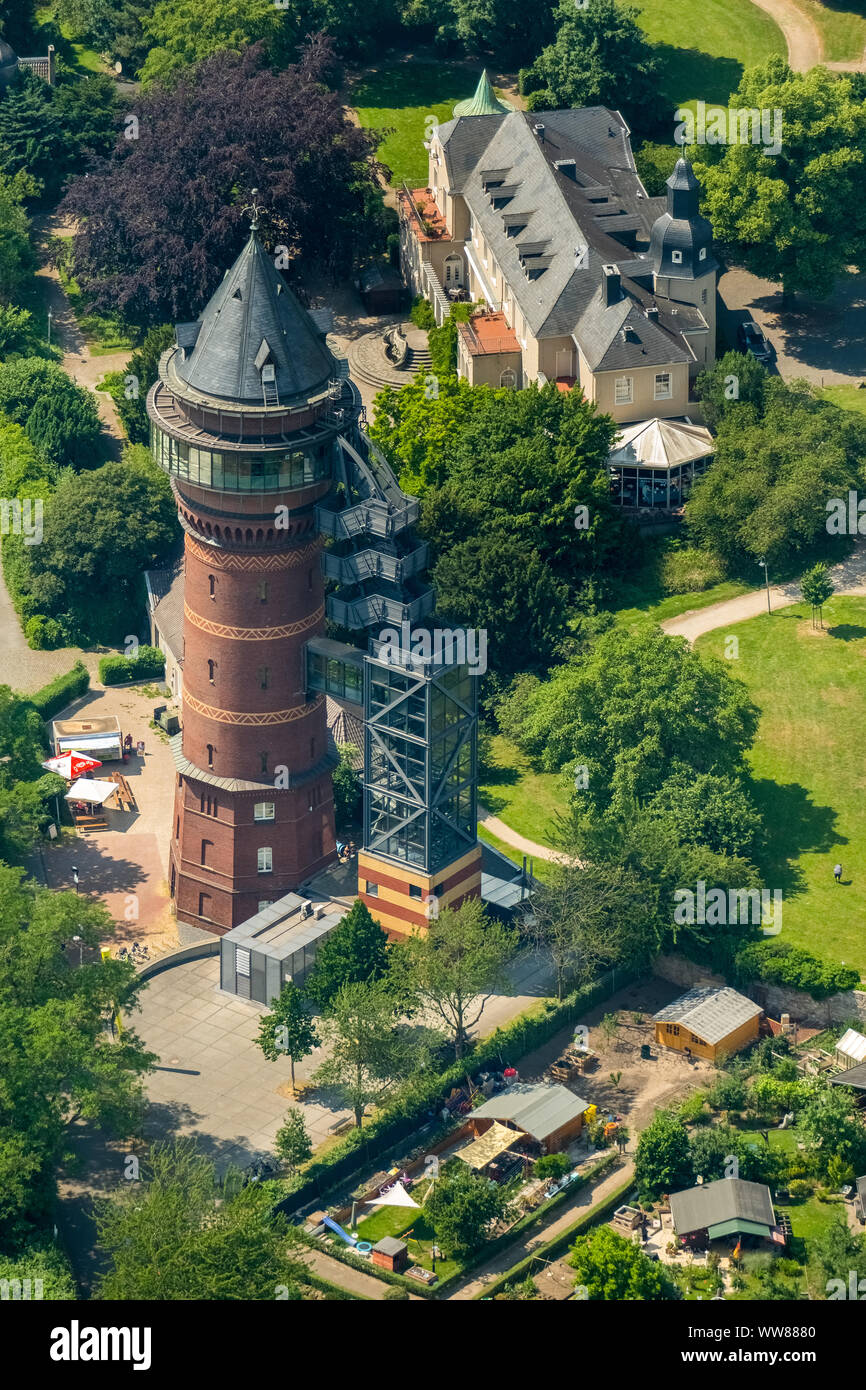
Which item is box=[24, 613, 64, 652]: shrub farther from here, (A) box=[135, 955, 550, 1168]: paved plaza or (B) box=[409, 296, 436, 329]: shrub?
(B) box=[409, 296, 436, 329]: shrub

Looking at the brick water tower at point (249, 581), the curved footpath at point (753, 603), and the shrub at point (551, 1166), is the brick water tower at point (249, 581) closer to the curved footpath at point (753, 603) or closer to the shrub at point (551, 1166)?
the shrub at point (551, 1166)

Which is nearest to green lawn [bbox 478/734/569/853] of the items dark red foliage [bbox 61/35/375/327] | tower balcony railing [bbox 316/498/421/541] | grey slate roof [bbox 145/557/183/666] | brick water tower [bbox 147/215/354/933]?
brick water tower [bbox 147/215/354/933]

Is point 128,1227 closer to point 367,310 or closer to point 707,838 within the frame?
point 707,838

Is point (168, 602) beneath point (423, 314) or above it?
beneath

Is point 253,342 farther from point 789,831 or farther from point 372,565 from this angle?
point 789,831

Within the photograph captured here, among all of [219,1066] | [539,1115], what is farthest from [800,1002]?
[219,1066]

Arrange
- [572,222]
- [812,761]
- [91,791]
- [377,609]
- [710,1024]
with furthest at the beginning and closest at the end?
[572,222]
[91,791]
[812,761]
[710,1024]
[377,609]
